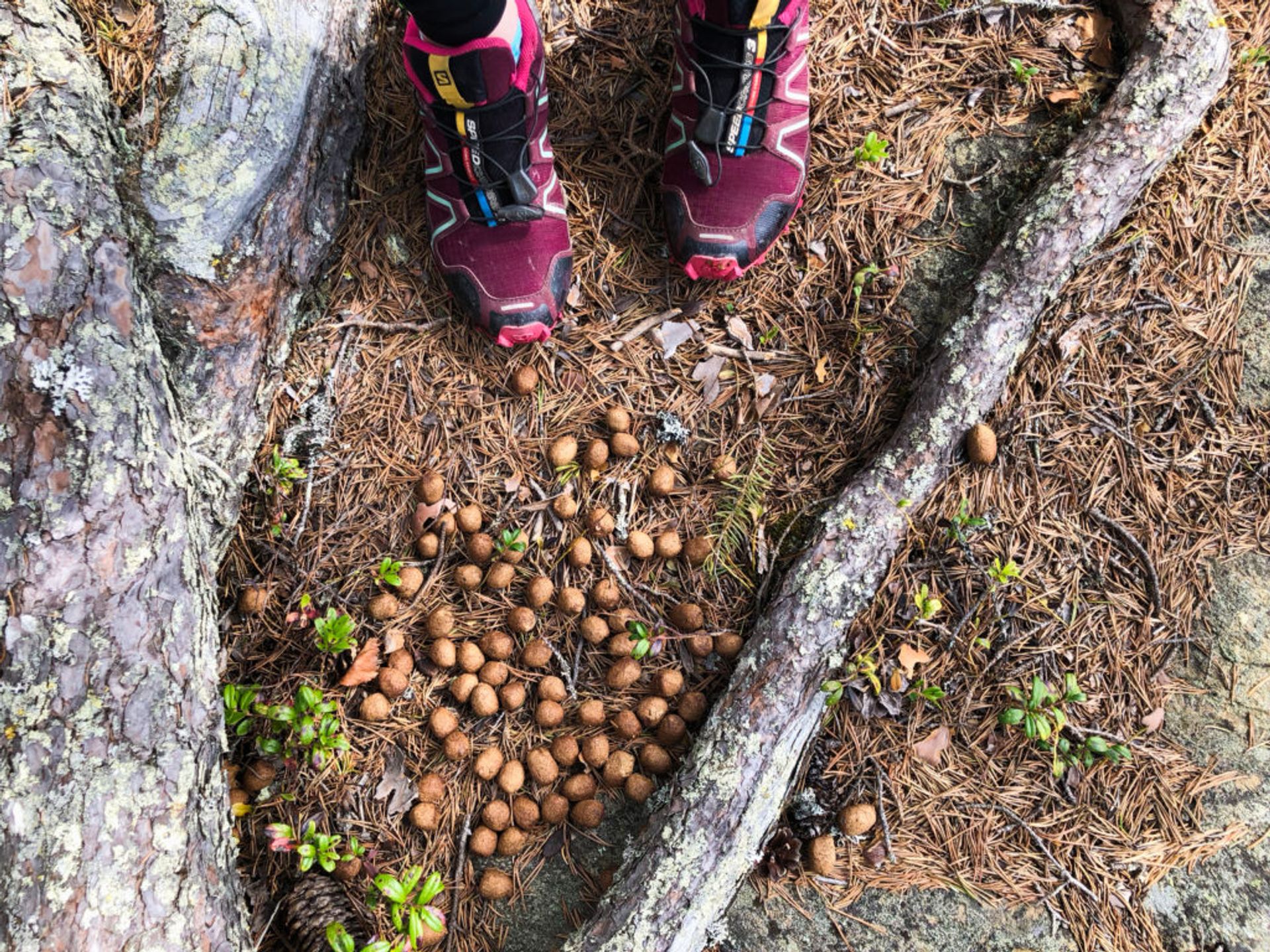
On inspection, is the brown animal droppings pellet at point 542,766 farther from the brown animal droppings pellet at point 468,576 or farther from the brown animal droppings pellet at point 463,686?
the brown animal droppings pellet at point 468,576

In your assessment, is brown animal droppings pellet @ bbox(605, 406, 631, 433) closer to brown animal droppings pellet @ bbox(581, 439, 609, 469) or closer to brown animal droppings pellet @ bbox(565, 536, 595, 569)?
brown animal droppings pellet @ bbox(581, 439, 609, 469)

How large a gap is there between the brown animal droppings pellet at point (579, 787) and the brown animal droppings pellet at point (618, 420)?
1.11 meters

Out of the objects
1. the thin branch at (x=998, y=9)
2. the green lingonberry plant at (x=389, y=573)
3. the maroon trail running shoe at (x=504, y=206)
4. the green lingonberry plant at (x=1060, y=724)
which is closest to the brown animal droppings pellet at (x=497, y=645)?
the green lingonberry plant at (x=389, y=573)

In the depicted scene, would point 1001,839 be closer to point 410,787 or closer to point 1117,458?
point 1117,458

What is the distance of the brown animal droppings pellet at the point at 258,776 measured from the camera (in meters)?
2.46

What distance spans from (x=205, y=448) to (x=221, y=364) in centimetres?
26

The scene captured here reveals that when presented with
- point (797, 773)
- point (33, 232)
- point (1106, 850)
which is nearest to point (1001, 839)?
point (1106, 850)

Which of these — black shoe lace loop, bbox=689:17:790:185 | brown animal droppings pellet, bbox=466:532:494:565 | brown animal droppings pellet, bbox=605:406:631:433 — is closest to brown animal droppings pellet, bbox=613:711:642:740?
brown animal droppings pellet, bbox=466:532:494:565

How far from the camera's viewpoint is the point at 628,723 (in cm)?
250

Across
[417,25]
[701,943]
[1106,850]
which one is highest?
[417,25]

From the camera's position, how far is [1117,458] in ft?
8.63

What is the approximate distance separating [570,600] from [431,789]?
0.73 metres

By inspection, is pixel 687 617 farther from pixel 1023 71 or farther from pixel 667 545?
pixel 1023 71

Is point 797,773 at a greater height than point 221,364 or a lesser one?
lesser
